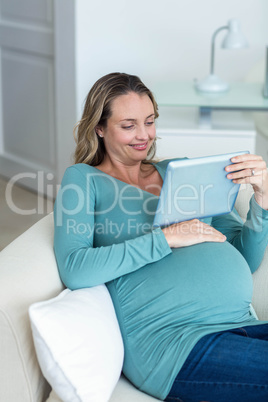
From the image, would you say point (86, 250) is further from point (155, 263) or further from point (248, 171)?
point (248, 171)

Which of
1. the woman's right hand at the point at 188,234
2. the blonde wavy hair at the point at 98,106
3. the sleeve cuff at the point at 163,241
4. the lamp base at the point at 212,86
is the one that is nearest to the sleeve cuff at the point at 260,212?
Result: the woman's right hand at the point at 188,234

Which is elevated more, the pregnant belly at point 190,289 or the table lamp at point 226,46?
the table lamp at point 226,46

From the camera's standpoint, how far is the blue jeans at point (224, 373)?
1.22 m

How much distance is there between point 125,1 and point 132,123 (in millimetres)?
1819

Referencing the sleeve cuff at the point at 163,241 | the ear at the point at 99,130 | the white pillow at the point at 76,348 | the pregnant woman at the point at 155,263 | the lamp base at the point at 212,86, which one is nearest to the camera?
the white pillow at the point at 76,348

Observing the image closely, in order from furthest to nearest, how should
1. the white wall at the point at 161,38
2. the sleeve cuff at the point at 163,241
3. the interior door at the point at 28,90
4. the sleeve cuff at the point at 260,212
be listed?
1. the interior door at the point at 28,90
2. the white wall at the point at 161,38
3. the sleeve cuff at the point at 260,212
4. the sleeve cuff at the point at 163,241

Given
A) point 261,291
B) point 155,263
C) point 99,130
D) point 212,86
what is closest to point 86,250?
point 155,263

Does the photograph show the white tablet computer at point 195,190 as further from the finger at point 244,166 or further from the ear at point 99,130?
the ear at point 99,130

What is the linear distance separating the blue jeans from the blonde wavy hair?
0.64 metres

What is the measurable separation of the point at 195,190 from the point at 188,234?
111 millimetres

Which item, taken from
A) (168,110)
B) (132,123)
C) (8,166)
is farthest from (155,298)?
(8,166)

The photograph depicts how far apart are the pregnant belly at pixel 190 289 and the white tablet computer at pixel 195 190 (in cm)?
9

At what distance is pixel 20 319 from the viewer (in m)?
1.21

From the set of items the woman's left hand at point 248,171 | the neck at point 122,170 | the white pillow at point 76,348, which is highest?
the woman's left hand at point 248,171
